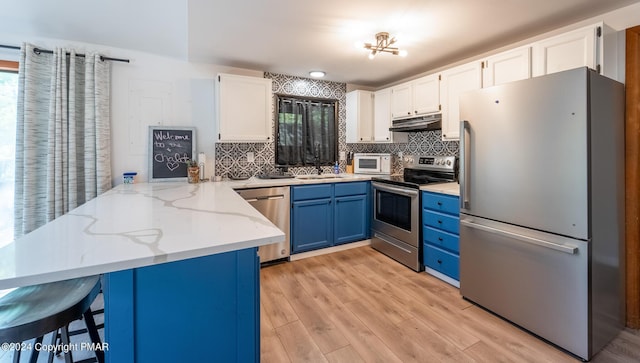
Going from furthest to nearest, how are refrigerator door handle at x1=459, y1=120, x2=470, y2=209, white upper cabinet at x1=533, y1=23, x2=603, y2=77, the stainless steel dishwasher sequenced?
the stainless steel dishwasher
refrigerator door handle at x1=459, y1=120, x2=470, y2=209
white upper cabinet at x1=533, y1=23, x2=603, y2=77

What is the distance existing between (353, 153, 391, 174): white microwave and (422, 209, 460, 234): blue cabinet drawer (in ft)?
3.51

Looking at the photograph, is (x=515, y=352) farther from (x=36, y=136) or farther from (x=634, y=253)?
(x=36, y=136)

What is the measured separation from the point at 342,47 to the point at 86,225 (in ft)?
8.13

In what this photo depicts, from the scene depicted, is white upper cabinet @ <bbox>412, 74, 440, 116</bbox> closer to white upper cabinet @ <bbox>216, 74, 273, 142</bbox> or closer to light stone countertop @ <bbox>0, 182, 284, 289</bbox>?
white upper cabinet @ <bbox>216, 74, 273, 142</bbox>

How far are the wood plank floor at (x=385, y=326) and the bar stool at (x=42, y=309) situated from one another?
103cm

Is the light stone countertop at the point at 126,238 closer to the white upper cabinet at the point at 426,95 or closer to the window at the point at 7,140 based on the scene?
the window at the point at 7,140

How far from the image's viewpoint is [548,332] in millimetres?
1820

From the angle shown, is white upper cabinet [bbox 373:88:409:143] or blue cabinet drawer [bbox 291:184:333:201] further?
white upper cabinet [bbox 373:88:409:143]

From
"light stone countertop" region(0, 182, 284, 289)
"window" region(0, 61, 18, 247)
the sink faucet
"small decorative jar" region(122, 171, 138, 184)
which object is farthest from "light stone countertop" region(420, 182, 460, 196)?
"window" region(0, 61, 18, 247)

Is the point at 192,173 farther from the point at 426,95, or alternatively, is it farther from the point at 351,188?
the point at 426,95

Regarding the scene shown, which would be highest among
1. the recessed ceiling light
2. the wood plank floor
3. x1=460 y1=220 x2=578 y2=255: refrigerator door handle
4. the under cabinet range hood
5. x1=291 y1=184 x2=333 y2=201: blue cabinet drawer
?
the recessed ceiling light

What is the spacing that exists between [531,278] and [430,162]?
5.63 ft

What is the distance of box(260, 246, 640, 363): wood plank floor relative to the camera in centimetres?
175

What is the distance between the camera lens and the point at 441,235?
2709 millimetres
